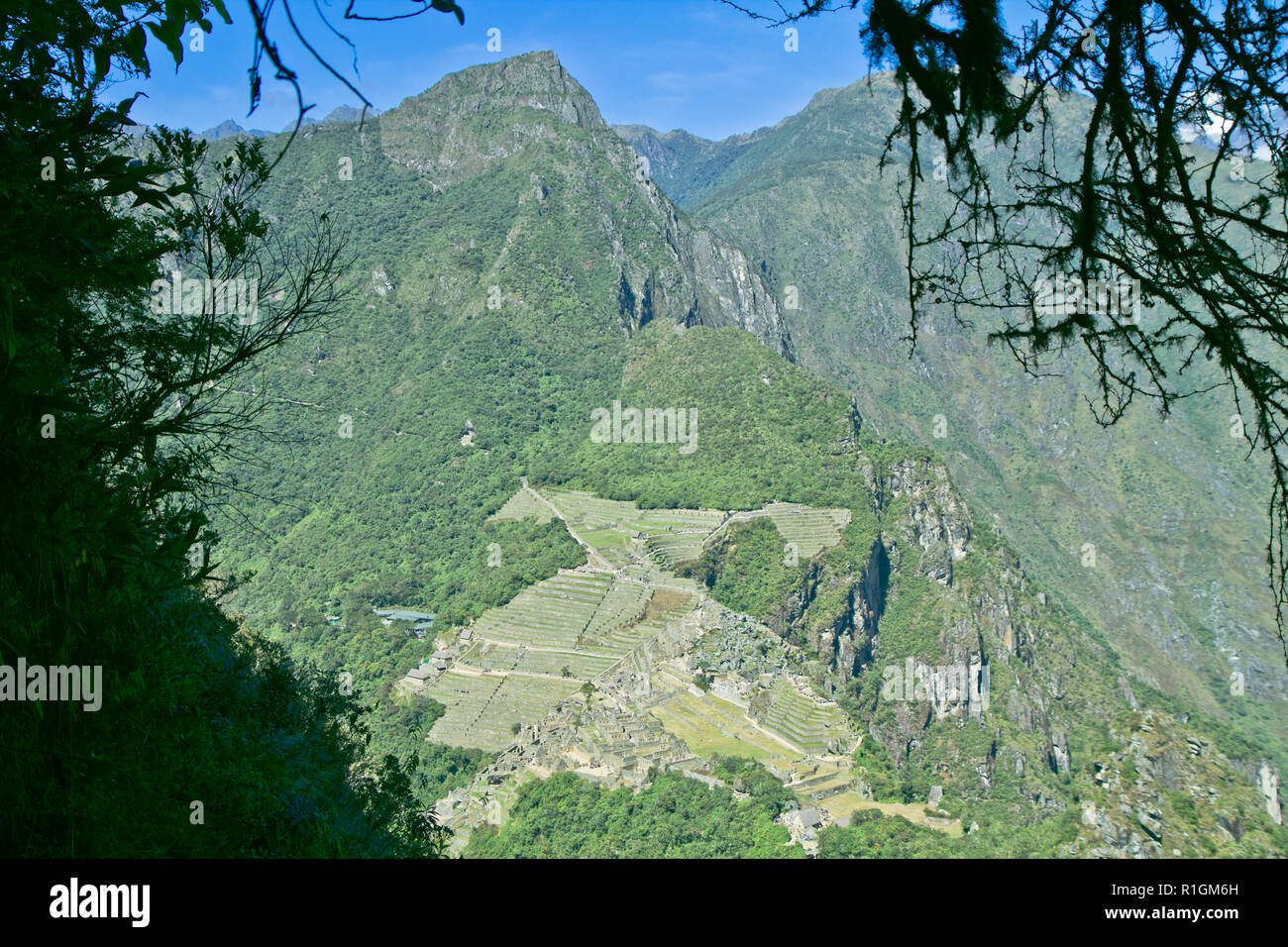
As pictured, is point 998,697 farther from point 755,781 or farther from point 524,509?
point 524,509

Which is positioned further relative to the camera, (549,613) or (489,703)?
(549,613)

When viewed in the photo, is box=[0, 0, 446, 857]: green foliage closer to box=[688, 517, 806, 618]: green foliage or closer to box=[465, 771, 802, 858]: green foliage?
box=[465, 771, 802, 858]: green foliage

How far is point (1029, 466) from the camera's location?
334 feet

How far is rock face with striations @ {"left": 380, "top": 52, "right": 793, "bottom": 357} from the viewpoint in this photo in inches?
2948

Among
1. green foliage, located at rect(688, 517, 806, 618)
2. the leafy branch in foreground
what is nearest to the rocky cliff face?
green foliage, located at rect(688, 517, 806, 618)

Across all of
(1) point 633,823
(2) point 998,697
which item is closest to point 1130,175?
(1) point 633,823

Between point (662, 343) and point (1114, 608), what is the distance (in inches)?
2139

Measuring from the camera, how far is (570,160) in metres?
76.7

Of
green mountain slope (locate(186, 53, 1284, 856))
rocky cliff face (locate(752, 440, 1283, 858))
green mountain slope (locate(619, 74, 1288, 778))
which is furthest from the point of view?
green mountain slope (locate(619, 74, 1288, 778))

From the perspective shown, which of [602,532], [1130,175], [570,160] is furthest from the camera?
[570,160]

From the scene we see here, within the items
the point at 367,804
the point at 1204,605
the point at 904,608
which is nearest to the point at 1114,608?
the point at 1204,605

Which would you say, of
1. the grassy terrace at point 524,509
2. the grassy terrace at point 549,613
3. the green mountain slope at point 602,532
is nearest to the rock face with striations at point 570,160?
the green mountain slope at point 602,532

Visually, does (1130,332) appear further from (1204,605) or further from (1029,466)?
(1029,466)

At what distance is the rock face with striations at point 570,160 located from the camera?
7488cm
